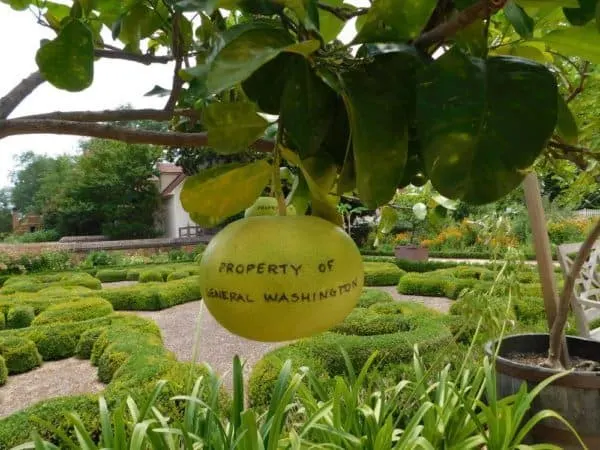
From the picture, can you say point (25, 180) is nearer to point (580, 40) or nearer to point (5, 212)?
point (5, 212)

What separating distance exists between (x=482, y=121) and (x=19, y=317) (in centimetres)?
628

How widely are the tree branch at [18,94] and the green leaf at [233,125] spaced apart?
0.53 m

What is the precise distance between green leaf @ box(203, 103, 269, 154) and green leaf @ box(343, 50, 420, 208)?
112 mm

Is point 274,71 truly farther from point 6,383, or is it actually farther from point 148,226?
point 148,226

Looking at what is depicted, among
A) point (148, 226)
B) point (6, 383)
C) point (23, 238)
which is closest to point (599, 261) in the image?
point (6, 383)

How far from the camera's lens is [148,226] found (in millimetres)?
20234

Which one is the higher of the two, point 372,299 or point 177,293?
point 372,299

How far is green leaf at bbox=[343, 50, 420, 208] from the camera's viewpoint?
387mm

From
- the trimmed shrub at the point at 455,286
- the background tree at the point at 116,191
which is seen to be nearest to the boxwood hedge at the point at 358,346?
the trimmed shrub at the point at 455,286

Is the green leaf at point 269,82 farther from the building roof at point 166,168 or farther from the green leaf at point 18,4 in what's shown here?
the building roof at point 166,168

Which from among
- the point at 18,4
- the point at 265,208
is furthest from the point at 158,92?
the point at 265,208

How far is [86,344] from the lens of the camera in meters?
4.87

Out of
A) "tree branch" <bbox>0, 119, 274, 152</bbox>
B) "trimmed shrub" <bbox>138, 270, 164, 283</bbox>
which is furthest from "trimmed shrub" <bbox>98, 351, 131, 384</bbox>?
"trimmed shrub" <bbox>138, 270, 164, 283</bbox>

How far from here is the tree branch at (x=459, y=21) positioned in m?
0.33
